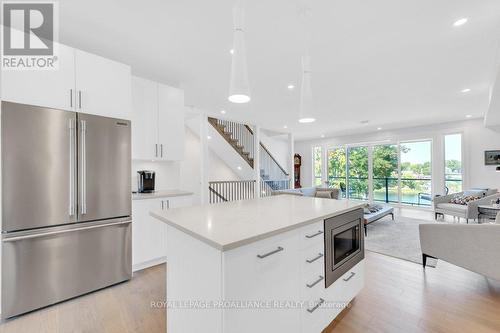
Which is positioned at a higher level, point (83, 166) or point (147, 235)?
point (83, 166)

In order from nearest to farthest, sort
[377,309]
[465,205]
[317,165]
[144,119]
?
[377,309] → [144,119] → [465,205] → [317,165]

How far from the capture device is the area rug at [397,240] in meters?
3.28

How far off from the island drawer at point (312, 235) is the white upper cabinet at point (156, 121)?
95.3 inches

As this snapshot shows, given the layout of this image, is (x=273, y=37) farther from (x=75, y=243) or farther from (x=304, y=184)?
(x=304, y=184)

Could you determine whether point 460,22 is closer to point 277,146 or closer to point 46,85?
point 46,85

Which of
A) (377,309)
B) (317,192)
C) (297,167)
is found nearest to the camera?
(377,309)

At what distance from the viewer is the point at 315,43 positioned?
2449 millimetres

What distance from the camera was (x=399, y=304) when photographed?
2100mm

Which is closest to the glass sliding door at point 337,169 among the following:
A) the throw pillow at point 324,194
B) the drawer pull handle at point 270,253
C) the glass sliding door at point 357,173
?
the glass sliding door at point 357,173

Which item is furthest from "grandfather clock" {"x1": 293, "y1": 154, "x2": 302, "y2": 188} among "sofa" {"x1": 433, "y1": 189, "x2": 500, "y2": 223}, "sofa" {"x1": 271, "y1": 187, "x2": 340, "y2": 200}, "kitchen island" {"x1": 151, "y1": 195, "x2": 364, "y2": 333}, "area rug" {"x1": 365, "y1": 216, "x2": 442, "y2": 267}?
"kitchen island" {"x1": 151, "y1": 195, "x2": 364, "y2": 333}

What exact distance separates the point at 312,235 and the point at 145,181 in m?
2.52

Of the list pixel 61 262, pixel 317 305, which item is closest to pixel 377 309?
pixel 317 305

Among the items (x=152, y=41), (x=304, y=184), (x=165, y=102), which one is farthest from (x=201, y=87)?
(x=304, y=184)

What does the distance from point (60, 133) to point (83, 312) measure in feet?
5.50
